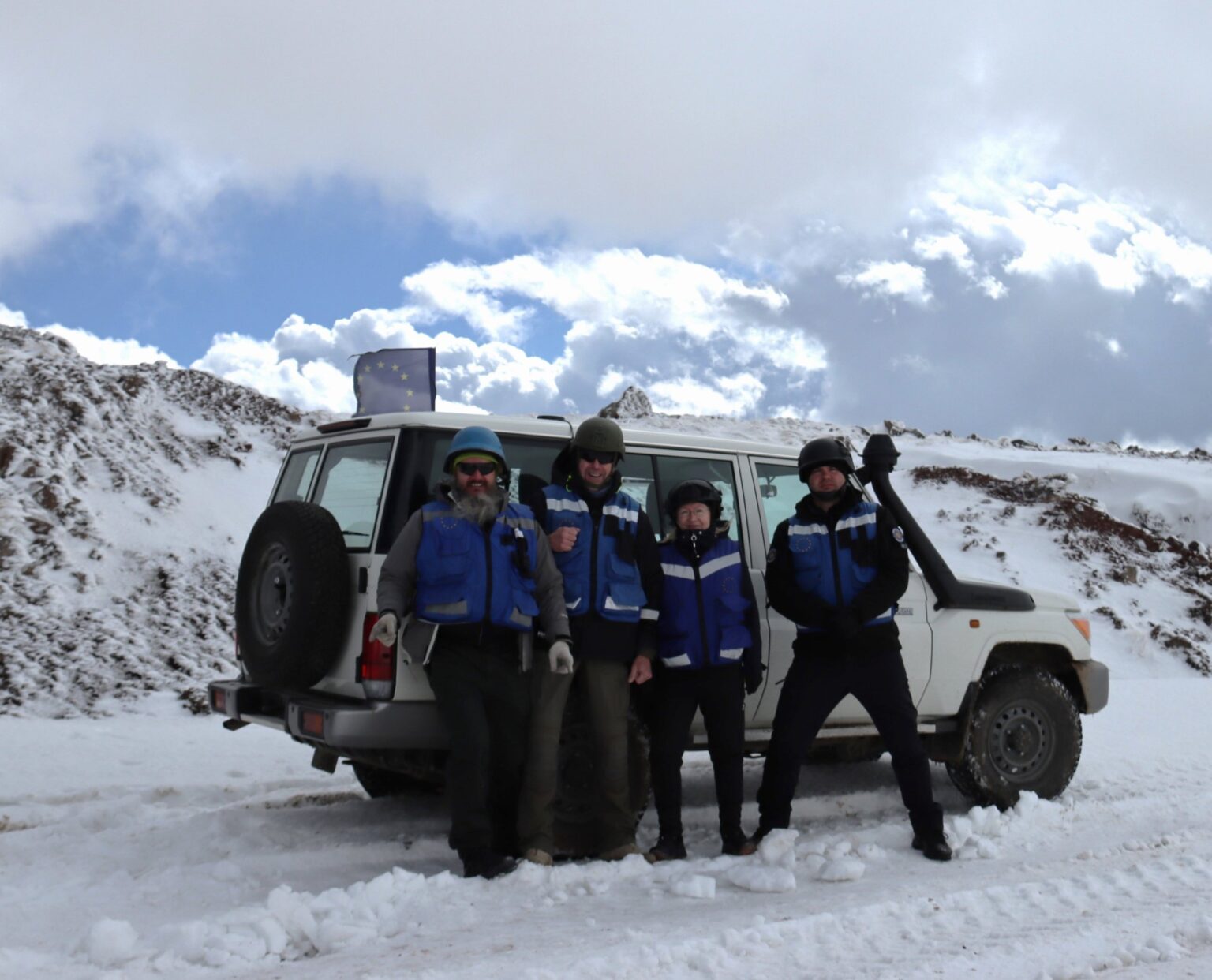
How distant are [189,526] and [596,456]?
35.0ft

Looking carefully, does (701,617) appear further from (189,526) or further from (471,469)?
(189,526)

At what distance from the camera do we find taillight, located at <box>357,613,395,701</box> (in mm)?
4328

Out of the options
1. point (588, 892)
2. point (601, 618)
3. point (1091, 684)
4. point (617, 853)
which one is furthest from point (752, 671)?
point (1091, 684)

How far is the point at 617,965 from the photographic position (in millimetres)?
3285

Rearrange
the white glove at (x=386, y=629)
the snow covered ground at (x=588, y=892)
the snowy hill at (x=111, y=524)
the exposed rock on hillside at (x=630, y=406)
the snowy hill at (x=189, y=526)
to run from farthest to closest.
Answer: the exposed rock on hillside at (x=630, y=406) < the snowy hill at (x=189, y=526) < the snowy hill at (x=111, y=524) < the white glove at (x=386, y=629) < the snow covered ground at (x=588, y=892)

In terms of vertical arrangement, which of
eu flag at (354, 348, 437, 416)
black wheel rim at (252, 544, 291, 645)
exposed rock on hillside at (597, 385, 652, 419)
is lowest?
black wheel rim at (252, 544, 291, 645)

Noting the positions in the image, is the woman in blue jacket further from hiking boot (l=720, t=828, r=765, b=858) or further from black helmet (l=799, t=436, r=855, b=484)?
black helmet (l=799, t=436, r=855, b=484)

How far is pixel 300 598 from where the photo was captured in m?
4.40

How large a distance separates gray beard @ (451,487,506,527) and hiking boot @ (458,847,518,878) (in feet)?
4.39

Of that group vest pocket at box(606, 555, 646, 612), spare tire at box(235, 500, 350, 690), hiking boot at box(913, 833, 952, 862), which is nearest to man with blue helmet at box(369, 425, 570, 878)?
vest pocket at box(606, 555, 646, 612)

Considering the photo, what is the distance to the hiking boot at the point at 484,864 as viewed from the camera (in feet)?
13.9

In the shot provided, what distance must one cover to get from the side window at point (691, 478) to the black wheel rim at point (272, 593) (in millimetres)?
1727

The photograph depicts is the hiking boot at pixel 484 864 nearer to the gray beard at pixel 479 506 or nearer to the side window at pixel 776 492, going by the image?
the gray beard at pixel 479 506

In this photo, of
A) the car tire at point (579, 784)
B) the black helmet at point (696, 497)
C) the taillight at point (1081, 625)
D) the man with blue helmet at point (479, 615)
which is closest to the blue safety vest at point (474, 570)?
the man with blue helmet at point (479, 615)
